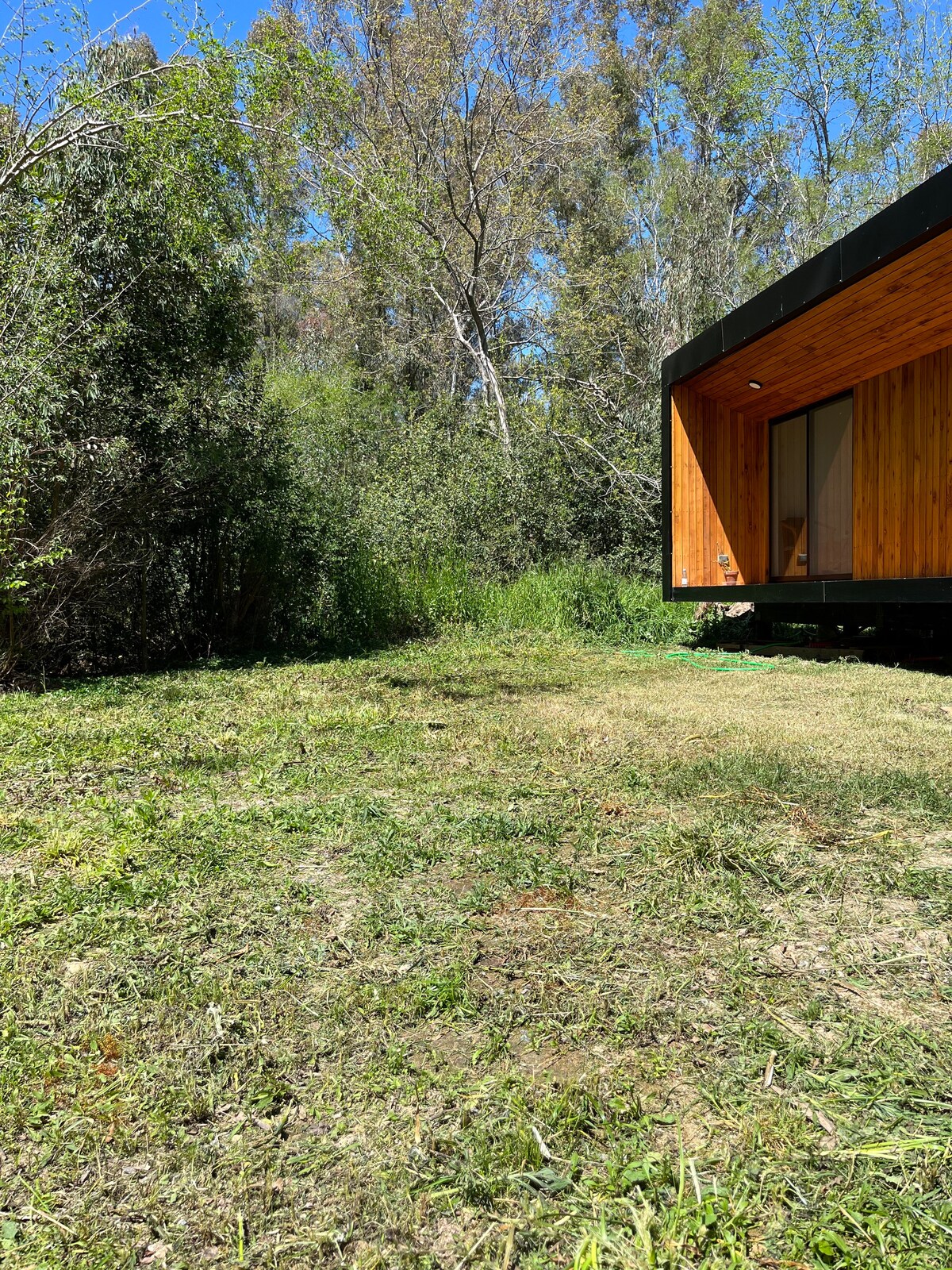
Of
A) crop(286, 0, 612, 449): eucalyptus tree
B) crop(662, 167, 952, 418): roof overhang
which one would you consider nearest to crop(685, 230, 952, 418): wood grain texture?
crop(662, 167, 952, 418): roof overhang

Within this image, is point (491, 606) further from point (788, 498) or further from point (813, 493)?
A: point (813, 493)

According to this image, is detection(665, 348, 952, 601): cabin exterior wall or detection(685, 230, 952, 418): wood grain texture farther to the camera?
detection(665, 348, 952, 601): cabin exterior wall

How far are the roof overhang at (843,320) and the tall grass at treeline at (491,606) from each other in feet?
8.55

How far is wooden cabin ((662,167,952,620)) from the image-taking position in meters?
5.72

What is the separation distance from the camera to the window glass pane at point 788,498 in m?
8.38

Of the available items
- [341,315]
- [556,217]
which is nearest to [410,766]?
[341,315]

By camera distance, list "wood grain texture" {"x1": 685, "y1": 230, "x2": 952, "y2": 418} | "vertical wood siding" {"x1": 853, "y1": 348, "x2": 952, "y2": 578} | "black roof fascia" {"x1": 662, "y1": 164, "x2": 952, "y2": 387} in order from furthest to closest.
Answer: "vertical wood siding" {"x1": 853, "y1": 348, "x2": 952, "y2": 578}
"wood grain texture" {"x1": 685, "y1": 230, "x2": 952, "y2": 418}
"black roof fascia" {"x1": 662, "y1": 164, "x2": 952, "y2": 387}

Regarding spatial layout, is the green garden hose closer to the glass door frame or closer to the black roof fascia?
the glass door frame

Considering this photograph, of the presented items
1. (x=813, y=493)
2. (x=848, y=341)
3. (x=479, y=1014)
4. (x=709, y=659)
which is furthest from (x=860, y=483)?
(x=479, y=1014)

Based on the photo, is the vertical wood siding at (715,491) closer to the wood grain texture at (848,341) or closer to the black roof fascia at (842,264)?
the wood grain texture at (848,341)

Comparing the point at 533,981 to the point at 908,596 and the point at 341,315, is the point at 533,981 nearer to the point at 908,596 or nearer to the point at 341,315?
the point at 908,596

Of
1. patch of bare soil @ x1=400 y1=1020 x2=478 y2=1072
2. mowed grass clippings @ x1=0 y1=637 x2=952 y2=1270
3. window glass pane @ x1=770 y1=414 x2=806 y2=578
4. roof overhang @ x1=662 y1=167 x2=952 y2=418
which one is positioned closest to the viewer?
mowed grass clippings @ x1=0 y1=637 x2=952 y2=1270

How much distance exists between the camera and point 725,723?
4.07 metres

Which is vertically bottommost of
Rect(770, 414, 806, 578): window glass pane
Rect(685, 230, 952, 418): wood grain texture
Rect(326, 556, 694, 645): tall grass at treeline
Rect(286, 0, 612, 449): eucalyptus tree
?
Rect(326, 556, 694, 645): tall grass at treeline
